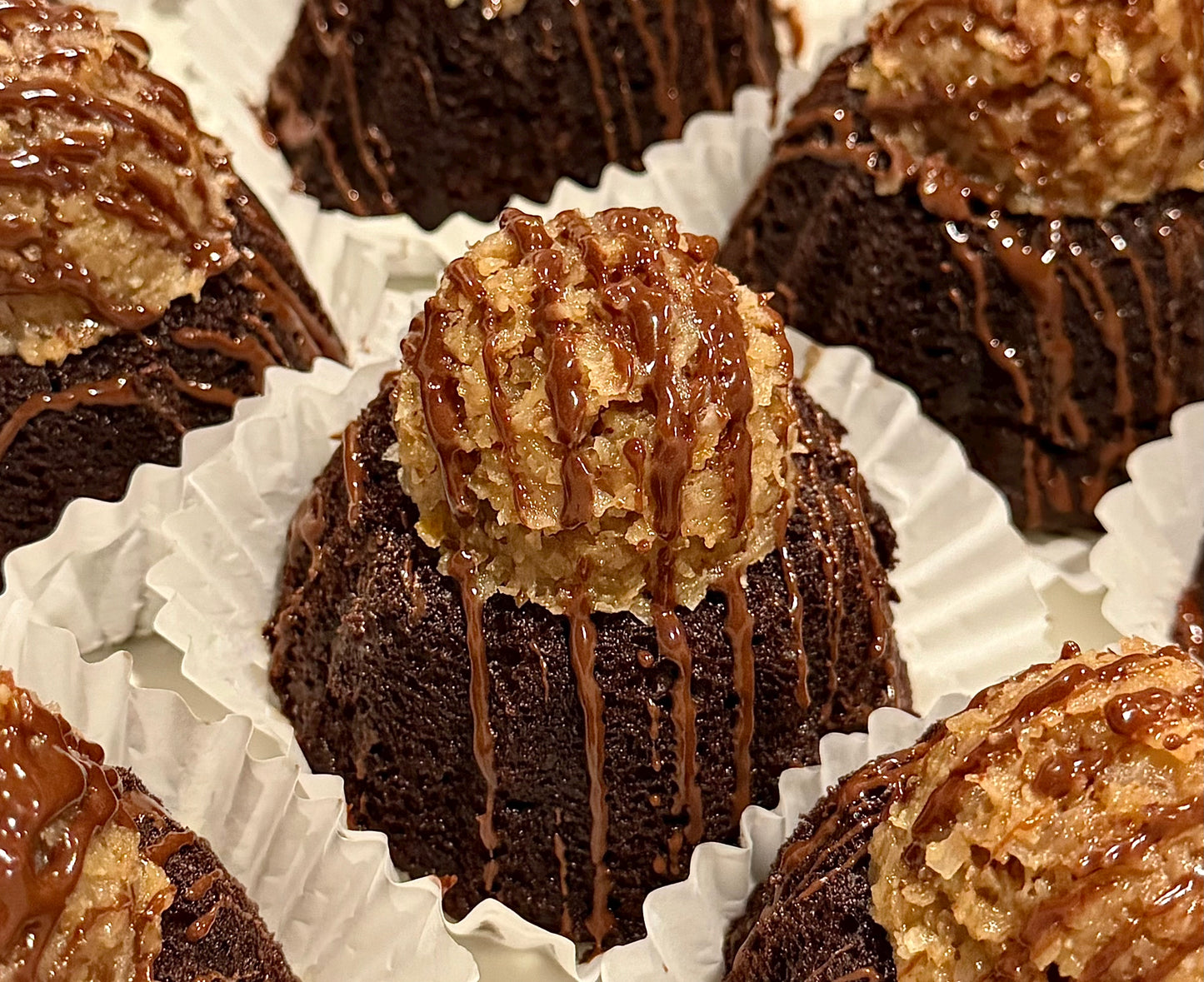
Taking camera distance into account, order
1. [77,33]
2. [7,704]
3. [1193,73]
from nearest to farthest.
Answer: [7,704] → [77,33] → [1193,73]

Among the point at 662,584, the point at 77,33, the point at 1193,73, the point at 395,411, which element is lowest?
the point at 662,584

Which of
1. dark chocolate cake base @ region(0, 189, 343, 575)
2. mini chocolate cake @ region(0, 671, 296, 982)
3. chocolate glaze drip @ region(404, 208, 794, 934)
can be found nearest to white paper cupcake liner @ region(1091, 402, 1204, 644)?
chocolate glaze drip @ region(404, 208, 794, 934)

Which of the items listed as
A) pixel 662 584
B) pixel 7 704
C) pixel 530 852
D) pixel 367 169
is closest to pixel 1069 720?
pixel 662 584

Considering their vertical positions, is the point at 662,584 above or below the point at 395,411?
below

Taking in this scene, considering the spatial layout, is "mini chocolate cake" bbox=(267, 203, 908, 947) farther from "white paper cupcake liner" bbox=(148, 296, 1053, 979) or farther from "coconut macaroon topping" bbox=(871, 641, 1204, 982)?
"coconut macaroon topping" bbox=(871, 641, 1204, 982)

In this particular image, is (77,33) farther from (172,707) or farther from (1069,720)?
(1069,720)

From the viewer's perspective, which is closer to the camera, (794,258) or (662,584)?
(662,584)

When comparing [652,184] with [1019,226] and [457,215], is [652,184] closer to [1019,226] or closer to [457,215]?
[457,215]

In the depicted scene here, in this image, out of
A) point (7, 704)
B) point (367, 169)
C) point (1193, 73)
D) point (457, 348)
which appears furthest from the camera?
point (367, 169)
